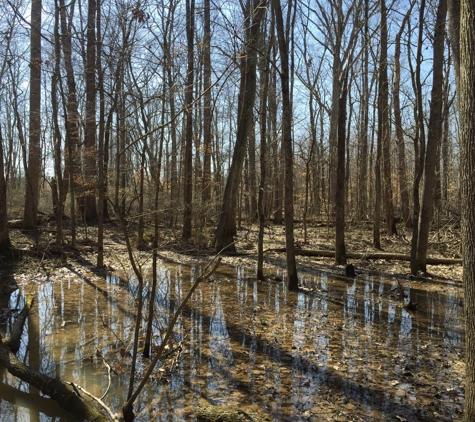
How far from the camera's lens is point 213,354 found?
517cm

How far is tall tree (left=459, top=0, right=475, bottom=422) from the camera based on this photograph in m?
2.76

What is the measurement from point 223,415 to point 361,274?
803cm

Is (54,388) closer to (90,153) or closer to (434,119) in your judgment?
(434,119)

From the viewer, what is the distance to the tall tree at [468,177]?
2.76m

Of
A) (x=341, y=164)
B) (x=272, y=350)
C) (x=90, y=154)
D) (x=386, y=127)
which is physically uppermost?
(x=386, y=127)

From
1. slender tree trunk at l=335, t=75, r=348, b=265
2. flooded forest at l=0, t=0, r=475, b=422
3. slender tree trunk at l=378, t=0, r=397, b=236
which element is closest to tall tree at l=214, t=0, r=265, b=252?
flooded forest at l=0, t=0, r=475, b=422

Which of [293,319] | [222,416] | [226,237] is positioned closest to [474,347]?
[222,416]

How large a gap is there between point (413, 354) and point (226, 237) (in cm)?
873

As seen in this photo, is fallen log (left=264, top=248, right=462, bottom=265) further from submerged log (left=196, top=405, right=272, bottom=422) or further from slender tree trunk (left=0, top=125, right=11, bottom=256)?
submerged log (left=196, top=405, right=272, bottom=422)

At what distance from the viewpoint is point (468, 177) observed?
2.80 metres

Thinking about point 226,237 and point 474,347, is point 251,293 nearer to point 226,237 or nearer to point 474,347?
point 226,237

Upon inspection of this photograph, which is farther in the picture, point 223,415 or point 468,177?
point 223,415

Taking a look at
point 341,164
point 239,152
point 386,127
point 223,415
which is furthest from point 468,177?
point 386,127

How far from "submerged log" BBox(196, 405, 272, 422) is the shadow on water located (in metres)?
0.26
